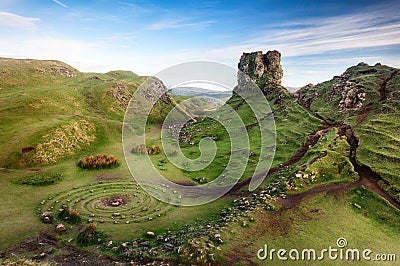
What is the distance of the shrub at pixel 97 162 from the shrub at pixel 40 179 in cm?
527

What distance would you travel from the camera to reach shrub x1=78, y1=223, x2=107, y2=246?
2333 centimetres

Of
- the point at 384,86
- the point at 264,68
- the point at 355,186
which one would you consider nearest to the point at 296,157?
the point at 355,186

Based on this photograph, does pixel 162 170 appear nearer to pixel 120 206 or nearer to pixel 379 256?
pixel 120 206

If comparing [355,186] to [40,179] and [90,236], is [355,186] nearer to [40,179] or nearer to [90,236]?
[90,236]

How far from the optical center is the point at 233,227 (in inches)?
984

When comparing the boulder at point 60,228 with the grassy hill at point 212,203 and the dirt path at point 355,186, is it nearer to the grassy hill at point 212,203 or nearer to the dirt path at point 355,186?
the grassy hill at point 212,203

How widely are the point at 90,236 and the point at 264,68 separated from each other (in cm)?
11934

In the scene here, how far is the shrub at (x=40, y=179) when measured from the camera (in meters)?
35.8

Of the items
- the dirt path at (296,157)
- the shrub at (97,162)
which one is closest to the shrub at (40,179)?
the shrub at (97,162)

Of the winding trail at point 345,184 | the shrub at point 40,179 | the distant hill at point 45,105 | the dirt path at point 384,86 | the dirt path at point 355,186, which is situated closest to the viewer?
the dirt path at point 355,186

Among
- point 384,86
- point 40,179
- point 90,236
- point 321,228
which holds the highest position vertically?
point 384,86

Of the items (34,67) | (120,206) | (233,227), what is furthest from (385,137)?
(34,67)

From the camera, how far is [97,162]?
44406mm

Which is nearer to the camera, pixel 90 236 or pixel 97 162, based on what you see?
pixel 90 236
